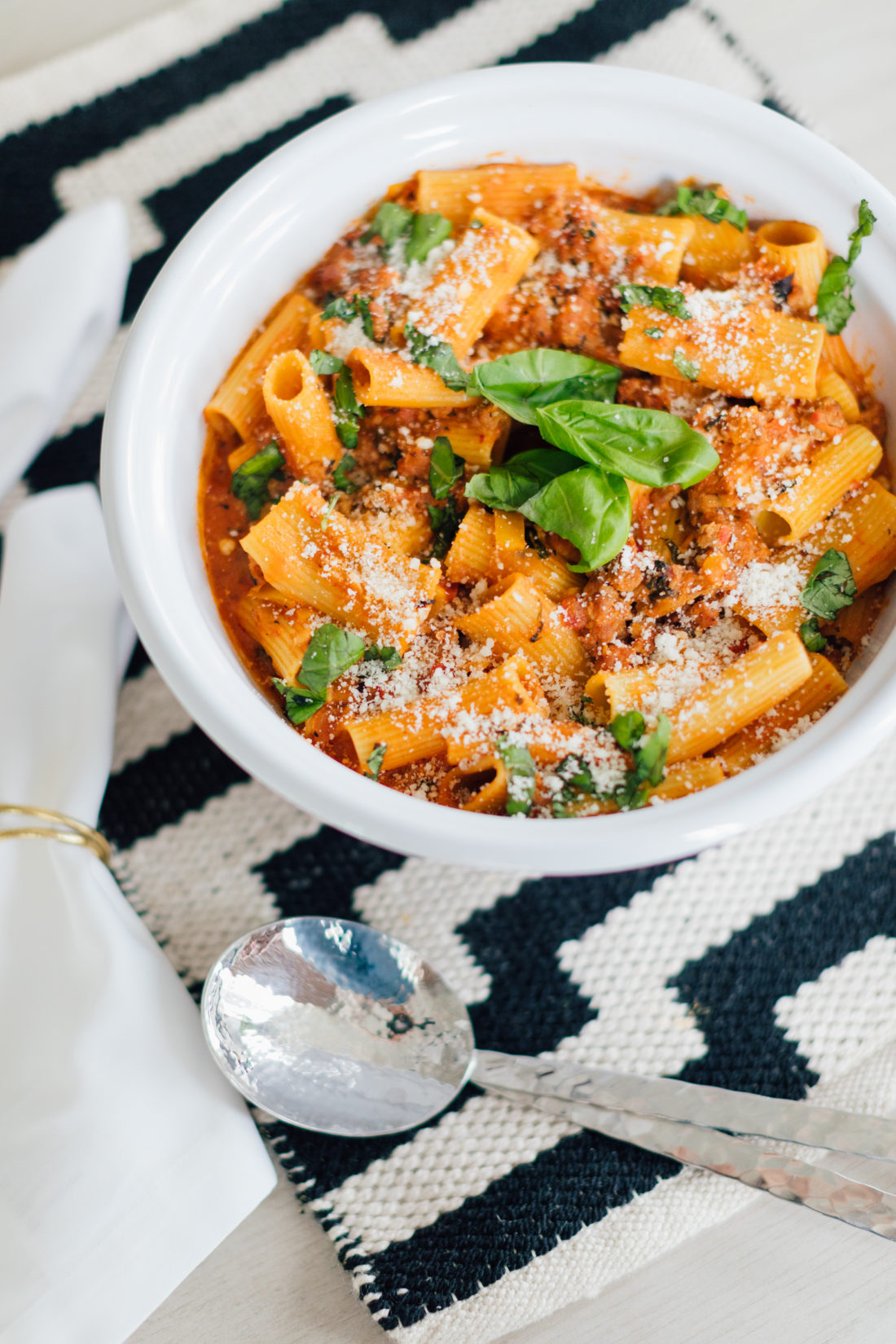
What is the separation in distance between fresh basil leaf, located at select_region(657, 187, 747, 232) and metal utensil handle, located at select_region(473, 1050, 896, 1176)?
145 centimetres

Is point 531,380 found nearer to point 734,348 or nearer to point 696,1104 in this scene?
point 734,348

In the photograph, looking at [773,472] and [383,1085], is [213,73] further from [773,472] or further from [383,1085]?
[383,1085]

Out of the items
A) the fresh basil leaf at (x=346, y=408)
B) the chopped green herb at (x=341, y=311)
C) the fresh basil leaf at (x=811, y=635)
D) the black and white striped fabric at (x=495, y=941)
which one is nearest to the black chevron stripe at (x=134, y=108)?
the black and white striped fabric at (x=495, y=941)

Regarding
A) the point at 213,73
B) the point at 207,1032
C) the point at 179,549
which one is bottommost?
the point at 207,1032

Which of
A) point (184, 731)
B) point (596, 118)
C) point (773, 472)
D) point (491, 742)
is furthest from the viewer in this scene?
point (184, 731)

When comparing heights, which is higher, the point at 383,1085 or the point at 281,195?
the point at 281,195

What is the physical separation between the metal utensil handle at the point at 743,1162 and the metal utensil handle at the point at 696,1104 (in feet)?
0.05

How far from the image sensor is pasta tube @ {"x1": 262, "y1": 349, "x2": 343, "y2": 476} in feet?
5.09

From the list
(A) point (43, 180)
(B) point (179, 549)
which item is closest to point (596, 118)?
(B) point (179, 549)

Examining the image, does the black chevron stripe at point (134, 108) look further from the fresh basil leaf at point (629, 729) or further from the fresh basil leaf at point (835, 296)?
the fresh basil leaf at point (629, 729)

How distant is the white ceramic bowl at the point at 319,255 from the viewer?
1353mm

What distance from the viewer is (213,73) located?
2229 mm

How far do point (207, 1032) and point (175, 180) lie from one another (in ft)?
5.71

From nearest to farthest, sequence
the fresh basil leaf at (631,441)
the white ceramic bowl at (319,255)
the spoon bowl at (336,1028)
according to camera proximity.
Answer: the white ceramic bowl at (319,255) → the fresh basil leaf at (631,441) → the spoon bowl at (336,1028)
